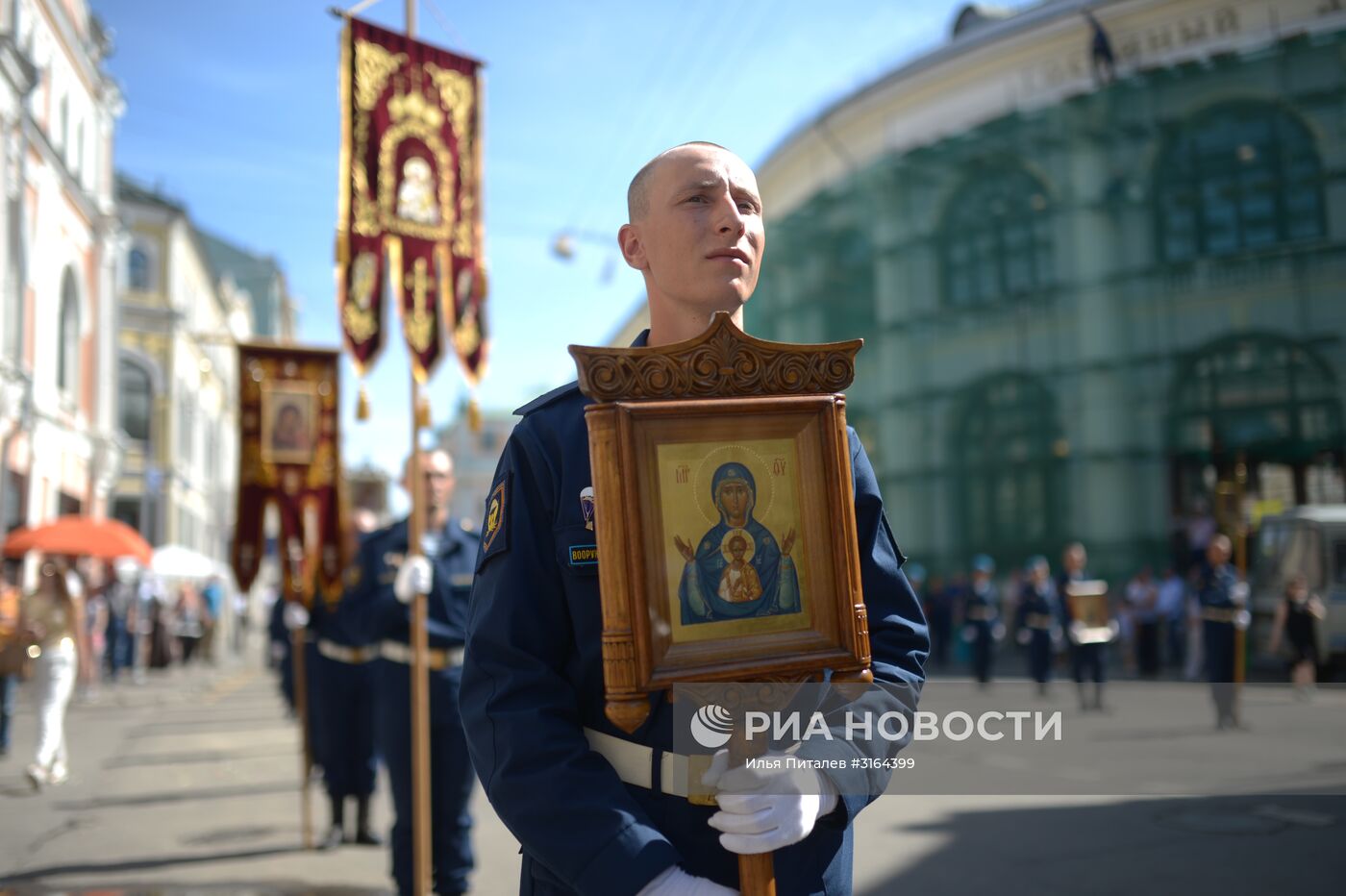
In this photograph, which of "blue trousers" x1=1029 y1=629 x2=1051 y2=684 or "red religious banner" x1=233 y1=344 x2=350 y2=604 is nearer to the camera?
"red religious banner" x1=233 y1=344 x2=350 y2=604

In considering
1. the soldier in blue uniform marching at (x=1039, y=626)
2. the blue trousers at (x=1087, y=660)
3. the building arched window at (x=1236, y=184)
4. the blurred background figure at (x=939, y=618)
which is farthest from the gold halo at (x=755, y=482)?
the building arched window at (x=1236, y=184)

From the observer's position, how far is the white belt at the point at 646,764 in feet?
6.38

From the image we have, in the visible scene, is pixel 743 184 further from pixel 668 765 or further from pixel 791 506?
pixel 668 765

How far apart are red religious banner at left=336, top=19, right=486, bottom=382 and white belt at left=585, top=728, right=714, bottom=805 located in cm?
454

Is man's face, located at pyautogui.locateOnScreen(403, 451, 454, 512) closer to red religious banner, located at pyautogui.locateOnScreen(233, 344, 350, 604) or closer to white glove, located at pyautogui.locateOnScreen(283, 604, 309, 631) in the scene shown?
red religious banner, located at pyautogui.locateOnScreen(233, 344, 350, 604)

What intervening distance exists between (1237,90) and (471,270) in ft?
72.3

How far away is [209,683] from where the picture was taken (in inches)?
992

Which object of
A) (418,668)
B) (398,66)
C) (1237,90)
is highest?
(1237,90)

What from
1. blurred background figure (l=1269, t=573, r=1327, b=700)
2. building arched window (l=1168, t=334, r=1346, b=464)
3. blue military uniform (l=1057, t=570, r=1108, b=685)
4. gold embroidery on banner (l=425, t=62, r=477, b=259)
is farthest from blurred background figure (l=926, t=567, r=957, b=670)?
gold embroidery on banner (l=425, t=62, r=477, b=259)

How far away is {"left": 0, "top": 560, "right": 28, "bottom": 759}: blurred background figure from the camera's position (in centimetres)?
1080

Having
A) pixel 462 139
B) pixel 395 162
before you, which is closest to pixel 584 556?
pixel 395 162

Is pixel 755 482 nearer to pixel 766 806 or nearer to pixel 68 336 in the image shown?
pixel 766 806

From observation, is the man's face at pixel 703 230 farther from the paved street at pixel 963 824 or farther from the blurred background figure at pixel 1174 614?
the blurred background figure at pixel 1174 614

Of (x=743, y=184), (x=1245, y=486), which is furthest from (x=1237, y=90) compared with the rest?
(x=743, y=184)
